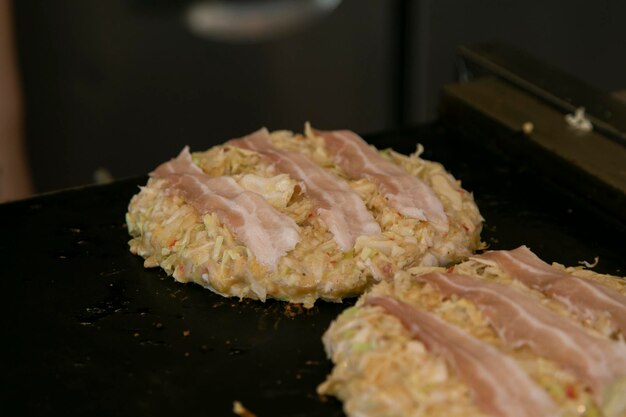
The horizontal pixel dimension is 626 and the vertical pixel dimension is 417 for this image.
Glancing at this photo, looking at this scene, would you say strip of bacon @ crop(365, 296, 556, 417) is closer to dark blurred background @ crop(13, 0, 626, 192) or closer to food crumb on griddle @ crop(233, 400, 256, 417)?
food crumb on griddle @ crop(233, 400, 256, 417)

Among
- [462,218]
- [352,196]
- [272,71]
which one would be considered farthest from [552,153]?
[272,71]

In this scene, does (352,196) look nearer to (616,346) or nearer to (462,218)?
(462,218)

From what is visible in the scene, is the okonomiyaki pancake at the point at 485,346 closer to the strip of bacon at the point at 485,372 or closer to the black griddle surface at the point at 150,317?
the strip of bacon at the point at 485,372

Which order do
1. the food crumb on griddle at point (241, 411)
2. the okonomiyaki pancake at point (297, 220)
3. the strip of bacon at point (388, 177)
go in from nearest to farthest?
the food crumb on griddle at point (241, 411), the okonomiyaki pancake at point (297, 220), the strip of bacon at point (388, 177)

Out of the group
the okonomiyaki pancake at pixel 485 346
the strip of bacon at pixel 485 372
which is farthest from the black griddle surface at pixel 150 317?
the strip of bacon at pixel 485 372

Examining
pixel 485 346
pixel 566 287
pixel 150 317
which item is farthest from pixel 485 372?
A: pixel 150 317

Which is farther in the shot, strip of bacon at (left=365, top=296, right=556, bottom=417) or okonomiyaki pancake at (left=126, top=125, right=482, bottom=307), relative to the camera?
okonomiyaki pancake at (left=126, top=125, right=482, bottom=307)

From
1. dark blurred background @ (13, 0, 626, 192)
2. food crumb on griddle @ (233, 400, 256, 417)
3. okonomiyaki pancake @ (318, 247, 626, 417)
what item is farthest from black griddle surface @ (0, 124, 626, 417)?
dark blurred background @ (13, 0, 626, 192)

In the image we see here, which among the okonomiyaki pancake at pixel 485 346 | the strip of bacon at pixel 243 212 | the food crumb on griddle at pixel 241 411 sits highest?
the strip of bacon at pixel 243 212
